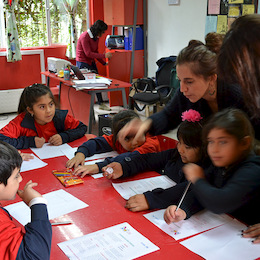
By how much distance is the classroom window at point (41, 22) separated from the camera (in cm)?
595

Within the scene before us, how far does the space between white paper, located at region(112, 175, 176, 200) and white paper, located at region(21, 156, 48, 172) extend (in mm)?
508

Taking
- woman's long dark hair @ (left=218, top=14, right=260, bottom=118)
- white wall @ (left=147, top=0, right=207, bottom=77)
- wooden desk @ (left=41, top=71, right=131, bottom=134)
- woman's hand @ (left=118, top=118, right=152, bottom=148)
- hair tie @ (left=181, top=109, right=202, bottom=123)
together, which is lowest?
wooden desk @ (left=41, top=71, right=131, bottom=134)

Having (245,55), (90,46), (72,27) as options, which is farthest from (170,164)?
(72,27)

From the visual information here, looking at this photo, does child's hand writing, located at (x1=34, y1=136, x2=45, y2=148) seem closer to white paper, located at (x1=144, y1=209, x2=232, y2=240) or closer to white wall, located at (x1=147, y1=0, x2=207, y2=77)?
white paper, located at (x1=144, y1=209, x2=232, y2=240)

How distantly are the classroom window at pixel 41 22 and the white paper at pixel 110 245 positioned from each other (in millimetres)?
5255

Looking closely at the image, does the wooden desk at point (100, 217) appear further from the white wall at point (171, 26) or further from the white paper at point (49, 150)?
the white wall at point (171, 26)

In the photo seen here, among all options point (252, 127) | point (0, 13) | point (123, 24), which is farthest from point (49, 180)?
point (0, 13)

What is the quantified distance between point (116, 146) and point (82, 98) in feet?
7.88

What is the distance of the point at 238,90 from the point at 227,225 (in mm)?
594

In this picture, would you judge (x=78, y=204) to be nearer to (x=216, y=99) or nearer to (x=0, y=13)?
(x=216, y=99)

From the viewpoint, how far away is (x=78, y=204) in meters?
1.52

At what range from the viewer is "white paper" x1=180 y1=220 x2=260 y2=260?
3.84 feet

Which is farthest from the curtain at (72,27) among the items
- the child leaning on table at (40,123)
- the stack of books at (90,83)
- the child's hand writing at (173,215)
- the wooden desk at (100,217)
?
the child's hand writing at (173,215)

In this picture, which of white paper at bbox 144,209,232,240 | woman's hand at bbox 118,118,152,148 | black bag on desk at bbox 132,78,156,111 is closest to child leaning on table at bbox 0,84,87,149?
woman's hand at bbox 118,118,152,148
